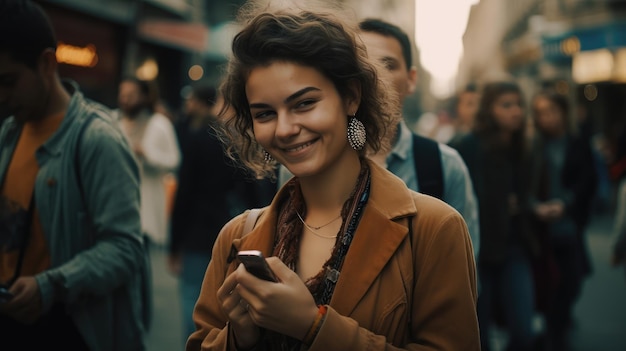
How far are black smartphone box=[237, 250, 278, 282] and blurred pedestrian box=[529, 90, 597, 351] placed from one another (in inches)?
173

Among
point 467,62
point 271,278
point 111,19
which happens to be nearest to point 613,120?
point 111,19

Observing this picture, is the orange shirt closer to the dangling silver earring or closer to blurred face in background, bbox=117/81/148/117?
the dangling silver earring

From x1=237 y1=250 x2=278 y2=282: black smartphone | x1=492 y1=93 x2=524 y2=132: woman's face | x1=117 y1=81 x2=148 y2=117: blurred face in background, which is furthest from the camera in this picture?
x1=117 y1=81 x2=148 y2=117: blurred face in background

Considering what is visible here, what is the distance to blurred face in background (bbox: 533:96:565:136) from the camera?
6703mm

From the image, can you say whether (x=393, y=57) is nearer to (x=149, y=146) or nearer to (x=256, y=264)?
(x=256, y=264)

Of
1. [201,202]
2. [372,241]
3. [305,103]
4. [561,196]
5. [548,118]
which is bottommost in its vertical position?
[561,196]

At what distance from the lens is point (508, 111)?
534 centimetres

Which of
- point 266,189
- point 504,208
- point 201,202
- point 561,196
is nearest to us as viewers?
point 266,189

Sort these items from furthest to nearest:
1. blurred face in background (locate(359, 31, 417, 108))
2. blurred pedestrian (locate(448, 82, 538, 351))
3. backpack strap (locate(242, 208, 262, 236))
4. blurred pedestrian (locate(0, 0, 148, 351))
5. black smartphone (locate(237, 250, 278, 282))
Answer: blurred pedestrian (locate(448, 82, 538, 351)) < blurred face in background (locate(359, 31, 417, 108)) < blurred pedestrian (locate(0, 0, 148, 351)) < backpack strap (locate(242, 208, 262, 236)) < black smartphone (locate(237, 250, 278, 282))

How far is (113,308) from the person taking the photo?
3041mm

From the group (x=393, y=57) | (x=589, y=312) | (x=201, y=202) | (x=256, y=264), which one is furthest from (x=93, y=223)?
(x=589, y=312)

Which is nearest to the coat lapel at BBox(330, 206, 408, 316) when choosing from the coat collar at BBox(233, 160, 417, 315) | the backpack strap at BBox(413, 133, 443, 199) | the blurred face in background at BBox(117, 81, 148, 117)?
the coat collar at BBox(233, 160, 417, 315)

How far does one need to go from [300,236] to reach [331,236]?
0.11m

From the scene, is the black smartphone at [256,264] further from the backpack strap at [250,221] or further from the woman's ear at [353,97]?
the woman's ear at [353,97]
